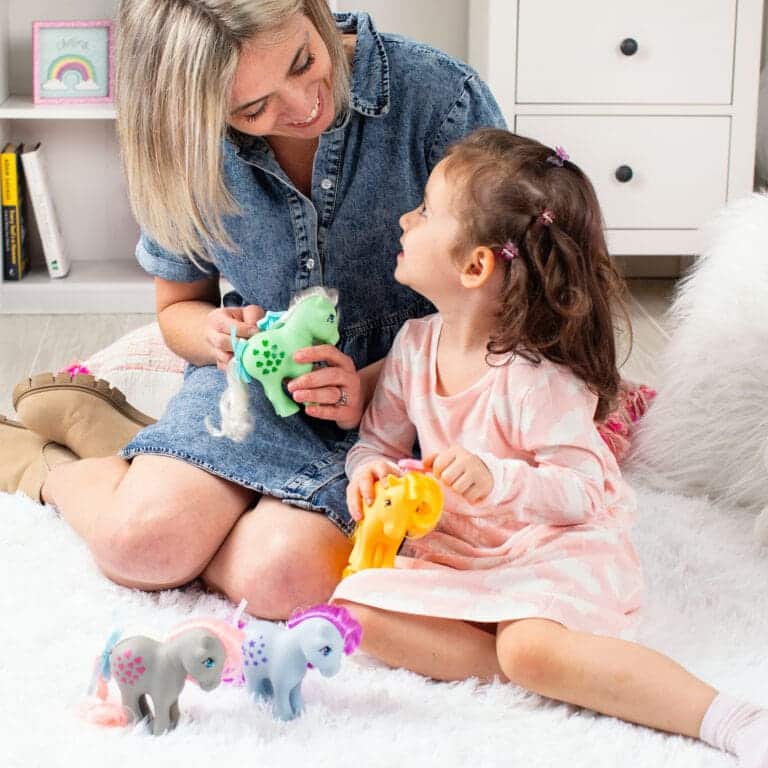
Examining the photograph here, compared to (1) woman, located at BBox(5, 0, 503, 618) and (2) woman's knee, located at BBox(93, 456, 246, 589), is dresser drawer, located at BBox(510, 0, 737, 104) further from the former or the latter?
(2) woman's knee, located at BBox(93, 456, 246, 589)

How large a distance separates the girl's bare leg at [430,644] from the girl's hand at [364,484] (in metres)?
0.10

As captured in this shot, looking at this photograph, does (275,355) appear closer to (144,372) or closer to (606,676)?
(606,676)

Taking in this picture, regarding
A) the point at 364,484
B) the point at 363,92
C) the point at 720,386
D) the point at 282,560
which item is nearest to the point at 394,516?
the point at 364,484

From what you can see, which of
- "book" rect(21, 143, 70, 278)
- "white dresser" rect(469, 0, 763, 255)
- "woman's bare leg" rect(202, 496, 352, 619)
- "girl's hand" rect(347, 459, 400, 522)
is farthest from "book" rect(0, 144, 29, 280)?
"girl's hand" rect(347, 459, 400, 522)

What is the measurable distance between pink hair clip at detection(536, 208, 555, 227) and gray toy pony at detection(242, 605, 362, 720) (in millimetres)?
408

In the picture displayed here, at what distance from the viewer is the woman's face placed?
3.85 feet

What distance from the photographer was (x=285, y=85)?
119 centimetres

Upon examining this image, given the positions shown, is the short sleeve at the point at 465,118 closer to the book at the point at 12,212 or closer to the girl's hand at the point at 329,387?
Result: the girl's hand at the point at 329,387

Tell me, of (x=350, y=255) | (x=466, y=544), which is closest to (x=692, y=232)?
(x=350, y=255)

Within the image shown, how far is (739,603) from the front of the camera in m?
1.28

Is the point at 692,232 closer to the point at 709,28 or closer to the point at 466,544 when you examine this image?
the point at 709,28

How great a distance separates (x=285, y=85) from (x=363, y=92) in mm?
174

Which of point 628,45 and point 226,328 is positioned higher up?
point 628,45

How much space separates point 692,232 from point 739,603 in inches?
53.4
